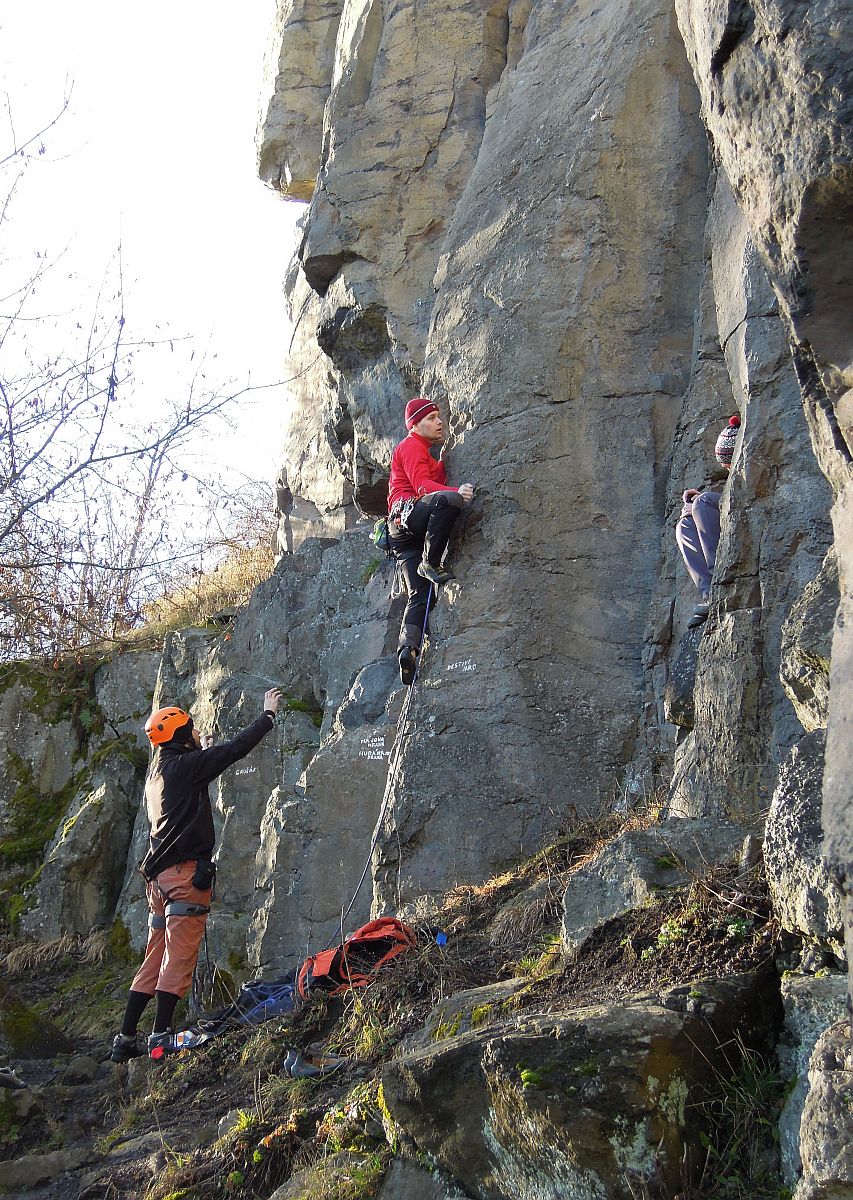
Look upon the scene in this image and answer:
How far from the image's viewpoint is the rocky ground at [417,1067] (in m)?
3.57

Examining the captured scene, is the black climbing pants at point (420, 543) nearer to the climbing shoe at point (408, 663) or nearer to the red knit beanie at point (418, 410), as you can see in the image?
the climbing shoe at point (408, 663)

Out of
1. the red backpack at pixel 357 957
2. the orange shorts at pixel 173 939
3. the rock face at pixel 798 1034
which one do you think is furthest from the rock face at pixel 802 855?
the orange shorts at pixel 173 939

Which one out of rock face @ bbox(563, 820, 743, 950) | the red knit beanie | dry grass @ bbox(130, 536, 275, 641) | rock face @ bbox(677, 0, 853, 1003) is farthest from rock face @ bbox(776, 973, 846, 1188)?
dry grass @ bbox(130, 536, 275, 641)

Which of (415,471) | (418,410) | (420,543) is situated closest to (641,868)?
(420,543)

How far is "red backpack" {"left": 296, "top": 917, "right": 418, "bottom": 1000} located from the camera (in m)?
6.18

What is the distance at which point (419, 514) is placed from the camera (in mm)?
8750

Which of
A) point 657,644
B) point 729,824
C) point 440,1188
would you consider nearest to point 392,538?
point 657,644

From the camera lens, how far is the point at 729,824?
4.72 metres

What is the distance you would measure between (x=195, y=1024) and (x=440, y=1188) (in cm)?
376

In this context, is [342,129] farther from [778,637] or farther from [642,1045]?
[642,1045]

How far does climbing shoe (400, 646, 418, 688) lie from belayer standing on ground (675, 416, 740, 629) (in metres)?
2.30

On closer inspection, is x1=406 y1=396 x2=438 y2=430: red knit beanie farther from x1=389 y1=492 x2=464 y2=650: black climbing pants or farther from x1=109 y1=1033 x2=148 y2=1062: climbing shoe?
x1=109 y1=1033 x2=148 y2=1062: climbing shoe

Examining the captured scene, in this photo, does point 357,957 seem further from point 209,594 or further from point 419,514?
point 209,594

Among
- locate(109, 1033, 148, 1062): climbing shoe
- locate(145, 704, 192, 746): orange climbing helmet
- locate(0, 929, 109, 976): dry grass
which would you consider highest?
locate(145, 704, 192, 746): orange climbing helmet
